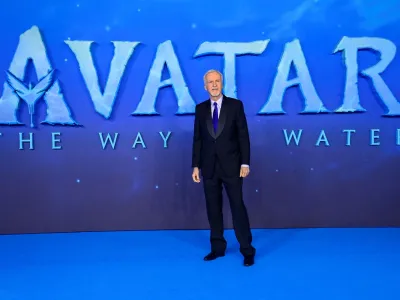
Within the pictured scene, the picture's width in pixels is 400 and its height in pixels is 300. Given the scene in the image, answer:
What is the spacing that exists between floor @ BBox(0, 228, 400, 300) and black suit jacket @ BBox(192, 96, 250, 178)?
81cm

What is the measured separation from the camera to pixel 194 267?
3160 mm

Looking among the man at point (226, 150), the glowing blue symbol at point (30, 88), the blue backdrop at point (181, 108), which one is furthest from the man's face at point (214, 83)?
the glowing blue symbol at point (30, 88)

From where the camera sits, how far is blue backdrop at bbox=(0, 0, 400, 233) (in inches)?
160

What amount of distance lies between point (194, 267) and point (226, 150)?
0.98 meters

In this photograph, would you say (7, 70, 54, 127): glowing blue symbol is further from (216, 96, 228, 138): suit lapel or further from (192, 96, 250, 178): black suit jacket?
(216, 96, 228, 138): suit lapel

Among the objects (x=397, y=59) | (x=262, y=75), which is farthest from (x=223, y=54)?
(x=397, y=59)

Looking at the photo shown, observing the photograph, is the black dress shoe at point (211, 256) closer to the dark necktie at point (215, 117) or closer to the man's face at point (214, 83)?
the dark necktie at point (215, 117)

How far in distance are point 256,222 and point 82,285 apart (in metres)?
2.05

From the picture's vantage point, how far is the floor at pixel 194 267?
106 inches

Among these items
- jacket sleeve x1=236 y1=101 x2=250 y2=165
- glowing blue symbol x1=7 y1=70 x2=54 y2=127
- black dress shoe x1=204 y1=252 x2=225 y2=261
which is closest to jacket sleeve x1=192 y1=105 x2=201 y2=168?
jacket sleeve x1=236 y1=101 x2=250 y2=165

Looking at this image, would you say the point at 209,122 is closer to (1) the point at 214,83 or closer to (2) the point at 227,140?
(2) the point at 227,140

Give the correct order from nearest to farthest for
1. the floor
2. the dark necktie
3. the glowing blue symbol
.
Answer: the floor
the dark necktie
the glowing blue symbol

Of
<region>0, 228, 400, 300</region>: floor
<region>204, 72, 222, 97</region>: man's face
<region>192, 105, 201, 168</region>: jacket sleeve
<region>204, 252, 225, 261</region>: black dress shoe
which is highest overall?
<region>204, 72, 222, 97</region>: man's face

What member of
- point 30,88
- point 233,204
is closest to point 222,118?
point 233,204
